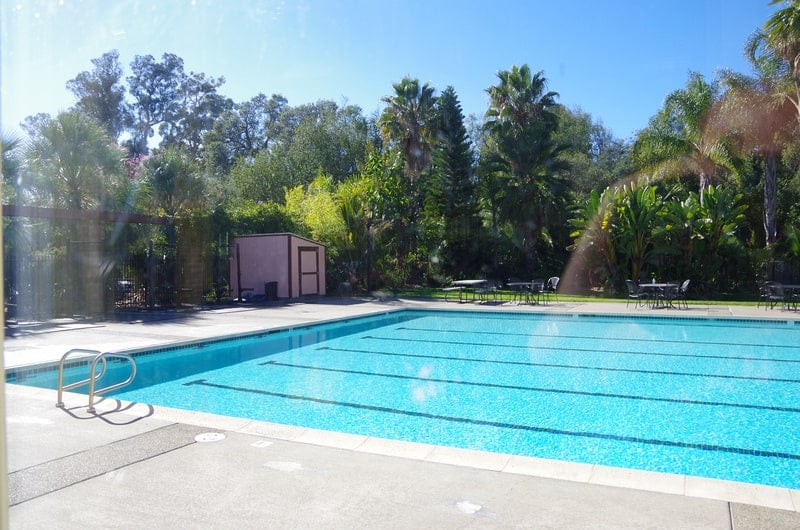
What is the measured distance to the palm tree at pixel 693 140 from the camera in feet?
73.5

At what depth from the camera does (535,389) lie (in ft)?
27.4

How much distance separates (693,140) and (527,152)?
6.34 metres

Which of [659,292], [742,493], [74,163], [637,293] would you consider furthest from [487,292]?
[742,493]

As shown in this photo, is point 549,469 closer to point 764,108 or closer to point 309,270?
point 309,270

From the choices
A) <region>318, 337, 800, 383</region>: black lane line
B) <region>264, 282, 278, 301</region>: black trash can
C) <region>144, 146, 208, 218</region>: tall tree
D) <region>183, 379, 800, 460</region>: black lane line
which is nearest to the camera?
<region>183, 379, 800, 460</region>: black lane line

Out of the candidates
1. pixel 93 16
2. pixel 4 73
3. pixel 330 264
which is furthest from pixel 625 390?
pixel 330 264

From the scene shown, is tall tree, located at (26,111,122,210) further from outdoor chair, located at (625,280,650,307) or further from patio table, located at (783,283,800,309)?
patio table, located at (783,283,800,309)

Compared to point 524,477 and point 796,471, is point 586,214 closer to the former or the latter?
point 796,471

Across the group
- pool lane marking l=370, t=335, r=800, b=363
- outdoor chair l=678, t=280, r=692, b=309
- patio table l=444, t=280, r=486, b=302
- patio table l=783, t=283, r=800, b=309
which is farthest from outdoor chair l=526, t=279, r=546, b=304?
pool lane marking l=370, t=335, r=800, b=363

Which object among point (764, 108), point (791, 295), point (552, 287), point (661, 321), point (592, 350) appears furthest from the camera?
point (552, 287)

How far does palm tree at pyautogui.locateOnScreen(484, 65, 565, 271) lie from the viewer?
81.3 ft

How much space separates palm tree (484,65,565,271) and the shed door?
8321 millimetres

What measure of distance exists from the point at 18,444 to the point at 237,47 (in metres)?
3.77

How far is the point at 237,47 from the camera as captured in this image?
5.26 meters
